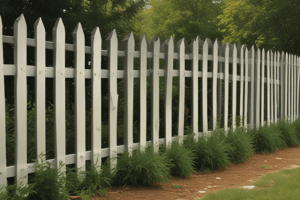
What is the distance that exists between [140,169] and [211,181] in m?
1.08

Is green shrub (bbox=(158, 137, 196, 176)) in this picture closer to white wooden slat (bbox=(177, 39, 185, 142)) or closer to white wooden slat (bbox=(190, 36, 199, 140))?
white wooden slat (bbox=(177, 39, 185, 142))

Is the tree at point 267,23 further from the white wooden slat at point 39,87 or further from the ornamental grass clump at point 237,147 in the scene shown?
the white wooden slat at point 39,87

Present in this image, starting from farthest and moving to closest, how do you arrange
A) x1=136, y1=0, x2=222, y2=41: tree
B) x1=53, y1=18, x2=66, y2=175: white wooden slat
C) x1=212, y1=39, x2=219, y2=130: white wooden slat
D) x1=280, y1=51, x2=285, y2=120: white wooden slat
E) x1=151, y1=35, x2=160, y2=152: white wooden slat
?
x1=136, y1=0, x2=222, y2=41: tree, x1=280, y1=51, x2=285, y2=120: white wooden slat, x1=212, y1=39, x2=219, y2=130: white wooden slat, x1=151, y1=35, x2=160, y2=152: white wooden slat, x1=53, y1=18, x2=66, y2=175: white wooden slat

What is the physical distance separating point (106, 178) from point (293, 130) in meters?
4.82

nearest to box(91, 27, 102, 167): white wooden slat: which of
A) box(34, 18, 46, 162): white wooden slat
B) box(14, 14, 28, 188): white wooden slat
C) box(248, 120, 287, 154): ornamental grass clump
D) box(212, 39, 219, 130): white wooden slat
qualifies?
box(34, 18, 46, 162): white wooden slat

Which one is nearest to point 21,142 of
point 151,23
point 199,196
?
point 199,196

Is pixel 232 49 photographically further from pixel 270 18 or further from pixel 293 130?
pixel 270 18

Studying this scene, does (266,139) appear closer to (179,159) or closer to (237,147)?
(237,147)

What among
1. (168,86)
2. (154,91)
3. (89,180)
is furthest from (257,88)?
(89,180)

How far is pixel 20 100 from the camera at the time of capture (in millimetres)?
3045

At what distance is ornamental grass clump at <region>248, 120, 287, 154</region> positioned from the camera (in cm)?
600

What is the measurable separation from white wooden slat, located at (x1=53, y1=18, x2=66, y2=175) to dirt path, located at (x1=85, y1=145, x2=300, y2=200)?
2.01ft

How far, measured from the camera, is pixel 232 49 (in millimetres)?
5930

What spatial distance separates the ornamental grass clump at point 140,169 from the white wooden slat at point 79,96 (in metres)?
0.47
